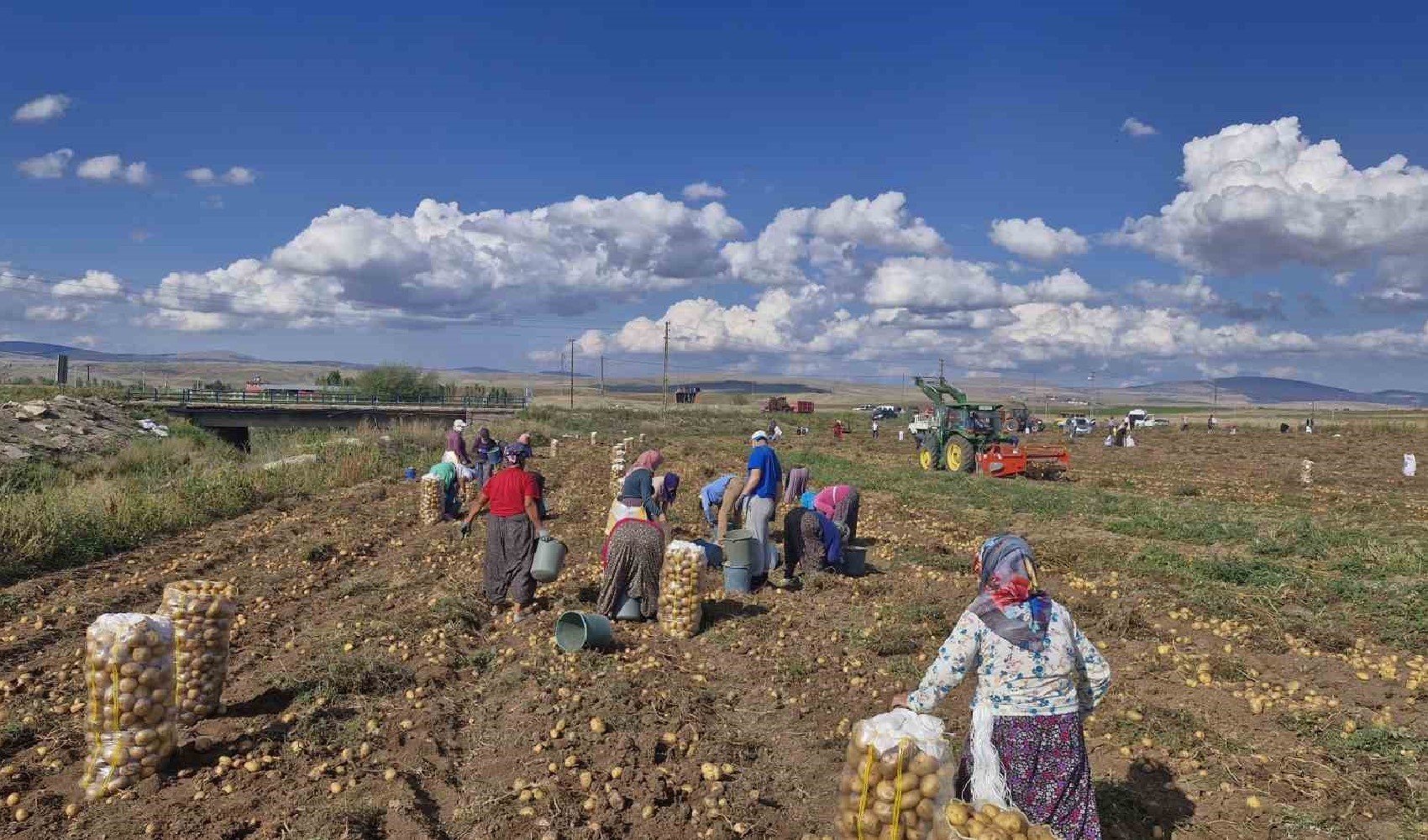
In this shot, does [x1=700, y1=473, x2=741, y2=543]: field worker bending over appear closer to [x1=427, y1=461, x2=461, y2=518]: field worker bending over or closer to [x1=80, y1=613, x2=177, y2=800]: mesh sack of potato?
[x1=427, y1=461, x2=461, y2=518]: field worker bending over

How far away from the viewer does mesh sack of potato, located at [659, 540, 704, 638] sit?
811cm

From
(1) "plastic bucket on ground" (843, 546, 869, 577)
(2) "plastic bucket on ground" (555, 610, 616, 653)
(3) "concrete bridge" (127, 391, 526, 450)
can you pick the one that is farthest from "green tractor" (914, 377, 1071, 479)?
(3) "concrete bridge" (127, 391, 526, 450)

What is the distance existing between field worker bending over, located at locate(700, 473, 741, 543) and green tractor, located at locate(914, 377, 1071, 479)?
13035mm

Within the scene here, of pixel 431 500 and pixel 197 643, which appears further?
pixel 431 500

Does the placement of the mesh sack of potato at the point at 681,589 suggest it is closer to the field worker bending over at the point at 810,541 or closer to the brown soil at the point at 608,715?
the brown soil at the point at 608,715

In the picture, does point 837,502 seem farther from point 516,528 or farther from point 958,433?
point 958,433

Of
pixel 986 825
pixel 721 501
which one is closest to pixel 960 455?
pixel 721 501

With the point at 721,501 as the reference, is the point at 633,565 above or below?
below

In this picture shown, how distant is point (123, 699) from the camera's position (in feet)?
16.6

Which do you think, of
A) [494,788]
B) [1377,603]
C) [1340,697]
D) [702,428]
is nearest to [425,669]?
[494,788]

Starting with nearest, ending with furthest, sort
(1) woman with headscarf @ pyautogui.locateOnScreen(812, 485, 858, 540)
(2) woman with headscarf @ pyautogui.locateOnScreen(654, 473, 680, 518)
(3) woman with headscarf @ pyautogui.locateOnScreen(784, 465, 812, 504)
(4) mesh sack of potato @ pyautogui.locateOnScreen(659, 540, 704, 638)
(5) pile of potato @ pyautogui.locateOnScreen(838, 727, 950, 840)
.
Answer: (5) pile of potato @ pyautogui.locateOnScreen(838, 727, 950, 840) < (4) mesh sack of potato @ pyautogui.locateOnScreen(659, 540, 704, 638) < (2) woman with headscarf @ pyautogui.locateOnScreen(654, 473, 680, 518) < (1) woman with headscarf @ pyautogui.locateOnScreen(812, 485, 858, 540) < (3) woman with headscarf @ pyautogui.locateOnScreen(784, 465, 812, 504)

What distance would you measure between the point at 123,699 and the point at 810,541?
7123mm

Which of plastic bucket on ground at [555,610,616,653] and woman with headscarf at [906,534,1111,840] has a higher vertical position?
woman with headscarf at [906,534,1111,840]

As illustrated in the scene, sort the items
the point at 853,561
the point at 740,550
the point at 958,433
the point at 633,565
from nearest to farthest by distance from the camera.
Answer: the point at 633,565, the point at 740,550, the point at 853,561, the point at 958,433
